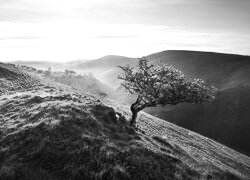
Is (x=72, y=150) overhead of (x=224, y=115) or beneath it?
overhead

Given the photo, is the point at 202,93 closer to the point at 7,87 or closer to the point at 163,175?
the point at 163,175

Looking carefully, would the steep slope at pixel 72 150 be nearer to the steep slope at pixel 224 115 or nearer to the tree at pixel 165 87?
the tree at pixel 165 87

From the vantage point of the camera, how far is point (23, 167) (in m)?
9.80

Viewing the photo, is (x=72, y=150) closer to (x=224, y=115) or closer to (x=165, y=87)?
(x=165, y=87)

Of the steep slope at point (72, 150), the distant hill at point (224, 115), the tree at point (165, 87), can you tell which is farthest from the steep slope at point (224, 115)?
the steep slope at point (72, 150)

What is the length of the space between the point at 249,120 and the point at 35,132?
387ft

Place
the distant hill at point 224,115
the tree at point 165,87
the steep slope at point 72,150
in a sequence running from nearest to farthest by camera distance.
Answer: the steep slope at point 72,150
the tree at point 165,87
the distant hill at point 224,115

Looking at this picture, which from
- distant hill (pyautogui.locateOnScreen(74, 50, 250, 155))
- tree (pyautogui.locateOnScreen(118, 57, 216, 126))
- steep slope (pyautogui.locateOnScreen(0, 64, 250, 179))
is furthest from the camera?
distant hill (pyautogui.locateOnScreen(74, 50, 250, 155))

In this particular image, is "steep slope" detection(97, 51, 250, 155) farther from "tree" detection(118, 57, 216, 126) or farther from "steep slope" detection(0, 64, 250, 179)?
"steep slope" detection(0, 64, 250, 179)

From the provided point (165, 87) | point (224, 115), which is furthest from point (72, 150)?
point (224, 115)

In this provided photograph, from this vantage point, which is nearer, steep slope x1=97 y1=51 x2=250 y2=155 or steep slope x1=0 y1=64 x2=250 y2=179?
steep slope x1=0 y1=64 x2=250 y2=179

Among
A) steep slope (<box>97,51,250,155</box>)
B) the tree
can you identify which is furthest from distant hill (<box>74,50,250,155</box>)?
the tree

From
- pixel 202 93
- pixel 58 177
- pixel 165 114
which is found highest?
pixel 202 93

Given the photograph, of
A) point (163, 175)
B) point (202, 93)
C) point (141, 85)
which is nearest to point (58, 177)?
point (163, 175)
